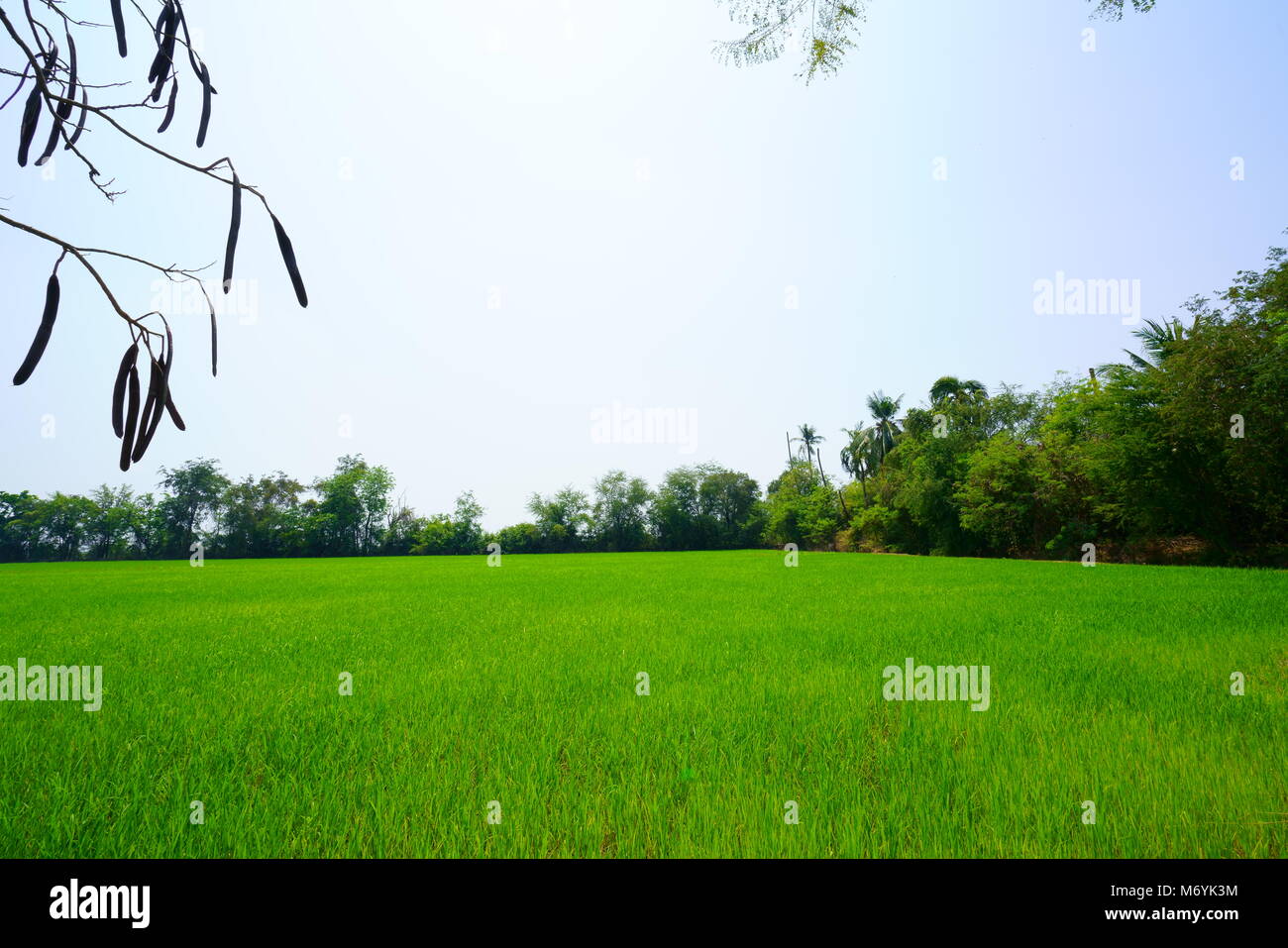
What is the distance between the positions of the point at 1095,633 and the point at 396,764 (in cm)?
723

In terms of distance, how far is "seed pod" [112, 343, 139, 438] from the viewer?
88 centimetres

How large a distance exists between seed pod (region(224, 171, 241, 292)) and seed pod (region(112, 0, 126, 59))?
595 millimetres

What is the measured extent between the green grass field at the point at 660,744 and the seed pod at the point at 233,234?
2.05 m

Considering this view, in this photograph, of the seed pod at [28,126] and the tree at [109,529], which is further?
the tree at [109,529]

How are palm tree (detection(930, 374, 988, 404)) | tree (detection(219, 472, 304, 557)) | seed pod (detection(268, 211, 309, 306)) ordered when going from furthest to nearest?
1. tree (detection(219, 472, 304, 557))
2. palm tree (detection(930, 374, 988, 404))
3. seed pod (detection(268, 211, 309, 306))

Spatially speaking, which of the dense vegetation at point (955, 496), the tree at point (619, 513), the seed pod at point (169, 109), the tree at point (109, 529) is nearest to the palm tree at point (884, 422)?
the dense vegetation at point (955, 496)

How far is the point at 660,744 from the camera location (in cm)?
314

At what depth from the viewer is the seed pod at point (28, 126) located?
115 centimetres

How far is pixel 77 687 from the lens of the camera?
4543mm

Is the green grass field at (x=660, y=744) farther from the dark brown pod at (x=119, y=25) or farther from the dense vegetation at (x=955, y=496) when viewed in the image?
the dense vegetation at (x=955, y=496)

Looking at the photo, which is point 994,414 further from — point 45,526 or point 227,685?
point 45,526

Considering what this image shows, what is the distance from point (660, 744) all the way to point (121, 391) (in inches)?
115

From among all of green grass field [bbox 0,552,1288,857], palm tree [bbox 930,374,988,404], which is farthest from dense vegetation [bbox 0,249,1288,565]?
green grass field [bbox 0,552,1288,857]

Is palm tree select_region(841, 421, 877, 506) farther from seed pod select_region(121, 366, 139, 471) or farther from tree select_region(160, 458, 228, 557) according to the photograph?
tree select_region(160, 458, 228, 557)
